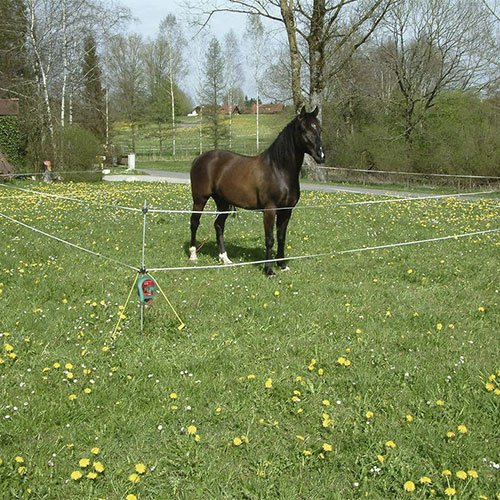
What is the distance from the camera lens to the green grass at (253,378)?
3.33 metres

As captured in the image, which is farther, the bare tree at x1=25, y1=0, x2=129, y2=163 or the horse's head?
the bare tree at x1=25, y1=0, x2=129, y2=163

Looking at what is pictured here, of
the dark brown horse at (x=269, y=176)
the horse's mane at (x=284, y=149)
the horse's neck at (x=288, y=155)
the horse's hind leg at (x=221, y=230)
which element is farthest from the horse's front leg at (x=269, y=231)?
the horse's hind leg at (x=221, y=230)

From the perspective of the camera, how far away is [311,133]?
7.12m

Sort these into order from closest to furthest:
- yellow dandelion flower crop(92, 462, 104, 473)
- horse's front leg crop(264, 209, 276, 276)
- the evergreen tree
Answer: yellow dandelion flower crop(92, 462, 104, 473) < horse's front leg crop(264, 209, 276, 276) < the evergreen tree

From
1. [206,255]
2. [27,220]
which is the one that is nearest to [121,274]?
[206,255]

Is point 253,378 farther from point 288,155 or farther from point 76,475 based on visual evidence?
point 288,155

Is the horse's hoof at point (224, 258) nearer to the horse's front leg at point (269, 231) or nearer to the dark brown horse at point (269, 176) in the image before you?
the dark brown horse at point (269, 176)

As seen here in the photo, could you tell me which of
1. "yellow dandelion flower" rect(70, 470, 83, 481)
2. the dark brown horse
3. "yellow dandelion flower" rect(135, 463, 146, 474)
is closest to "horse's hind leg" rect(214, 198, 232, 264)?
the dark brown horse

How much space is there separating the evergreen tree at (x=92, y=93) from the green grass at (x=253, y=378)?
31.2m

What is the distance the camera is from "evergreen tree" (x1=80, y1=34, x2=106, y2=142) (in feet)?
119

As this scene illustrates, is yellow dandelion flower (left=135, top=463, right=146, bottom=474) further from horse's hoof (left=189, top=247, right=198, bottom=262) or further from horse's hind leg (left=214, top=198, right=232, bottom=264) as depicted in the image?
horse's hoof (left=189, top=247, right=198, bottom=262)

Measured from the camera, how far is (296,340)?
5.29 m

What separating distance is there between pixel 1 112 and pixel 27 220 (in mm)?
23294

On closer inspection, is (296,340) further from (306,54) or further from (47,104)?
(306,54)
